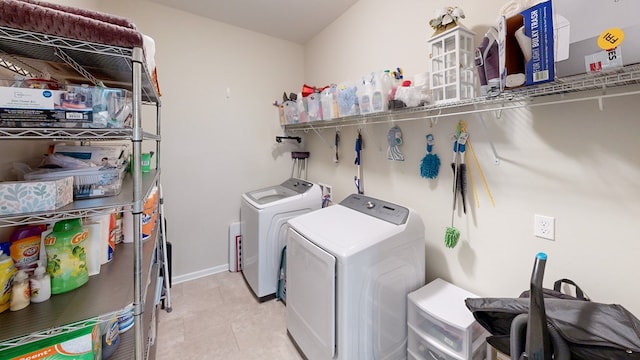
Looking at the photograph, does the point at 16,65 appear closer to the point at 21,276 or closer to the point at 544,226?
the point at 21,276

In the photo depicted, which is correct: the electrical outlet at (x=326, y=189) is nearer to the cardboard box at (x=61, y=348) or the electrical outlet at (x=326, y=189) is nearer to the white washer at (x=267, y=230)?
the white washer at (x=267, y=230)

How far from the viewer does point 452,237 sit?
164cm

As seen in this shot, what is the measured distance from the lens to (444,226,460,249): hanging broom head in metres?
1.64

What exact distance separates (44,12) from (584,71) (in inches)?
66.9

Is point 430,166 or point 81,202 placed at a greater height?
point 430,166

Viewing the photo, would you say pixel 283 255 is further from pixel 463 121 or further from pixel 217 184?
pixel 463 121

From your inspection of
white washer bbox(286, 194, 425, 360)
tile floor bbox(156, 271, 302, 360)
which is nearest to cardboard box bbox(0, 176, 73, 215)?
white washer bbox(286, 194, 425, 360)

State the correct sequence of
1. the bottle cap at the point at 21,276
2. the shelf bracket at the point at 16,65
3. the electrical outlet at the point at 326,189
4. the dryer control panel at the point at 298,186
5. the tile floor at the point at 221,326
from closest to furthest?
the bottle cap at the point at 21,276
the shelf bracket at the point at 16,65
the tile floor at the point at 221,326
the dryer control panel at the point at 298,186
the electrical outlet at the point at 326,189

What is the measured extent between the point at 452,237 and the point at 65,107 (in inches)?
77.2

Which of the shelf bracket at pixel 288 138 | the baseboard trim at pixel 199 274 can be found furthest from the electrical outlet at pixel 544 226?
the baseboard trim at pixel 199 274

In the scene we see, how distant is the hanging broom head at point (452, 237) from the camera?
164 centimetres

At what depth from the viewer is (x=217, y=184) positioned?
113 inches

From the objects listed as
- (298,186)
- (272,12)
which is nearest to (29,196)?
(298,186)

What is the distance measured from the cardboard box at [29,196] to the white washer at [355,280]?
115cm
